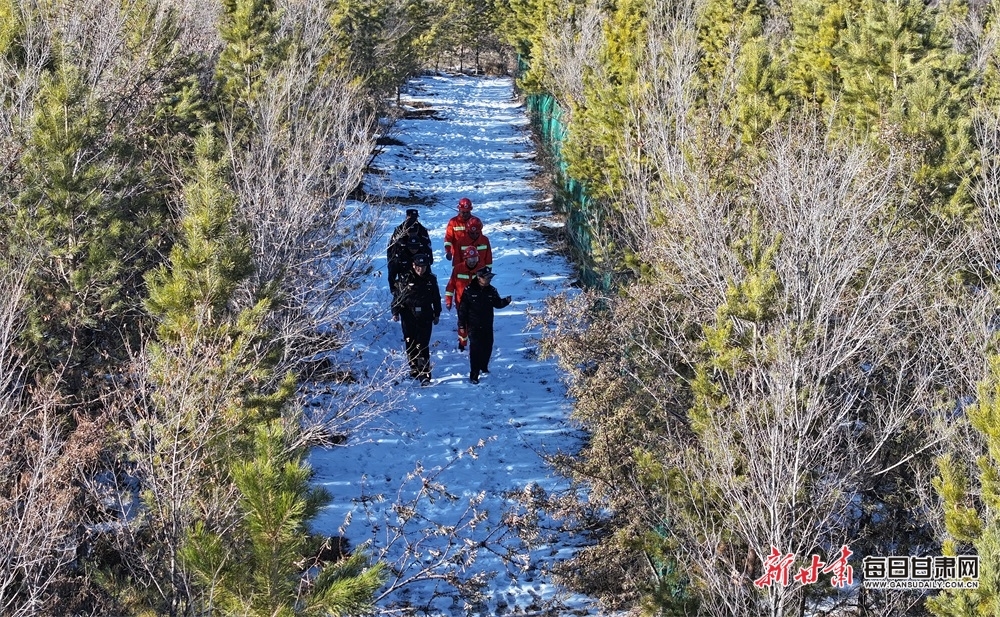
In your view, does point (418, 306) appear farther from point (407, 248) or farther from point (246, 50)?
point (246, 50)

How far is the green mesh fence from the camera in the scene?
16.4 m

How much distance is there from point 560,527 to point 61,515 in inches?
222

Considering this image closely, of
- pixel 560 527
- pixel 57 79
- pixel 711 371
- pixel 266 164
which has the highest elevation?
pixel 57 79

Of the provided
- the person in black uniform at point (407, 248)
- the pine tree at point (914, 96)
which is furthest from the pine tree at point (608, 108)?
the pine tree at point (914, 96)

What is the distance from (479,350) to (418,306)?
1187mm

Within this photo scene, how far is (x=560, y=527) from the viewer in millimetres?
10344

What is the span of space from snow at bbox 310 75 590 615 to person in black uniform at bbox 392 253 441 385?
1.03 ft

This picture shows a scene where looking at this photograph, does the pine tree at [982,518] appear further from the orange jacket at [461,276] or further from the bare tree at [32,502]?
the orange jacket at [461,276]

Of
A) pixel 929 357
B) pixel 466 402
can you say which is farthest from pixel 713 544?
pixel 466 402

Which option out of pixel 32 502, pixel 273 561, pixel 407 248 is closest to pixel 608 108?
pixel 407 248

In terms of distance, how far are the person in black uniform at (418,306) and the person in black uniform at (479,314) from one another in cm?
46

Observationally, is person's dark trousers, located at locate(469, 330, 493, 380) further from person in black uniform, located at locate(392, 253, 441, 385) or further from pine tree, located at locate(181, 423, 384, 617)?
pine tree, located at locate(181, 423, 384, 617)

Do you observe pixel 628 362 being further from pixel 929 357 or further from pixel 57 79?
pixel 57 79

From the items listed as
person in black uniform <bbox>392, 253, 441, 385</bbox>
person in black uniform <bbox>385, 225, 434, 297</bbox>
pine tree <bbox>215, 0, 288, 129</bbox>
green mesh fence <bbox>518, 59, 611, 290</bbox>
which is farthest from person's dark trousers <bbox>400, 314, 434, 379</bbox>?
pine tree <bbox>215, 0, 288, 129</bbox>
